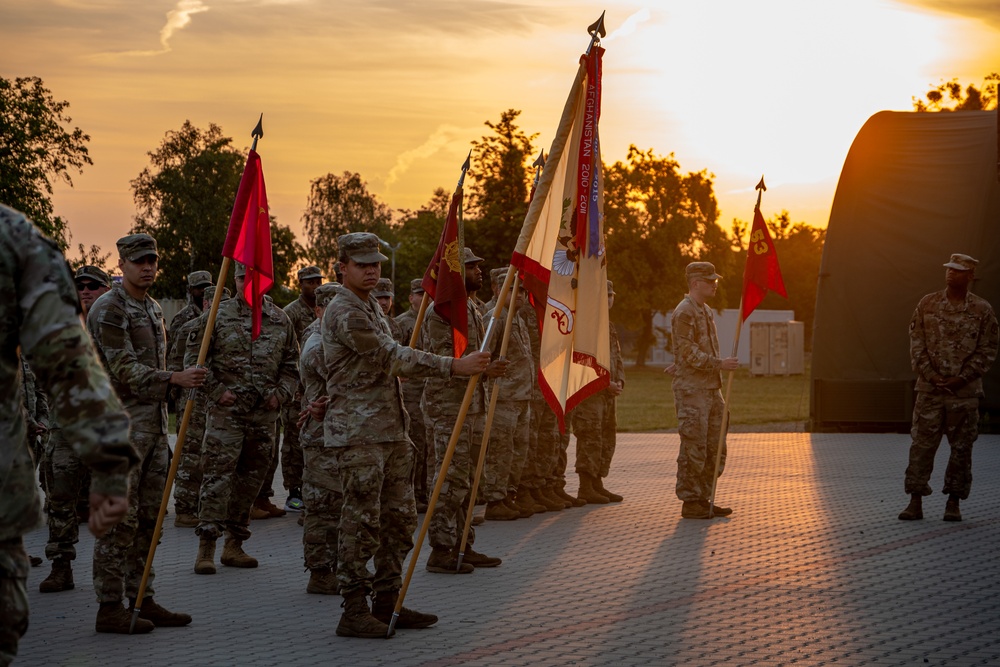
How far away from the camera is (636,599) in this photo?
8836 millimetres

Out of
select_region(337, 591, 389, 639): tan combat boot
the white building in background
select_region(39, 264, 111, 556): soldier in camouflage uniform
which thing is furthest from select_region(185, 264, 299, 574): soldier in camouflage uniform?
the white building in background

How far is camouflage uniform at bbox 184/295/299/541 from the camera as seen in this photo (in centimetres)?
1009

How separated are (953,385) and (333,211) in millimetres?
77530

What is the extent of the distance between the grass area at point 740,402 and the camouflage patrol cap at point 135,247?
17.8 metres

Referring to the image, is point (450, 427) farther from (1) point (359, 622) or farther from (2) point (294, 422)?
(2) point (294, 422)

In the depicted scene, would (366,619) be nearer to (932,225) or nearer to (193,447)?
(193,447)

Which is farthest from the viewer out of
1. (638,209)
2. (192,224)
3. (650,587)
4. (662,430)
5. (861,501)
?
(638,209)

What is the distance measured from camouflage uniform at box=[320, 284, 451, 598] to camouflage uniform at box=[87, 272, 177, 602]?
1208 mm

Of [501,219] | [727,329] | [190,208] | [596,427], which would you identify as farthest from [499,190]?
[596,427]

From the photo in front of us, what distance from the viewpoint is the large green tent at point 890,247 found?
2367cm

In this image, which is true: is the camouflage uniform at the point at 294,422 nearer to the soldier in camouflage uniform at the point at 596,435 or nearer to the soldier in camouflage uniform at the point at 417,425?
the soldier in camouflage uniform at the point at 417,425

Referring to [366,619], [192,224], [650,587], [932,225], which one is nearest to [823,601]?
[650,587]

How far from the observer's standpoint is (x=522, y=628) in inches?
311

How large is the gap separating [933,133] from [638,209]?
2031 inches
